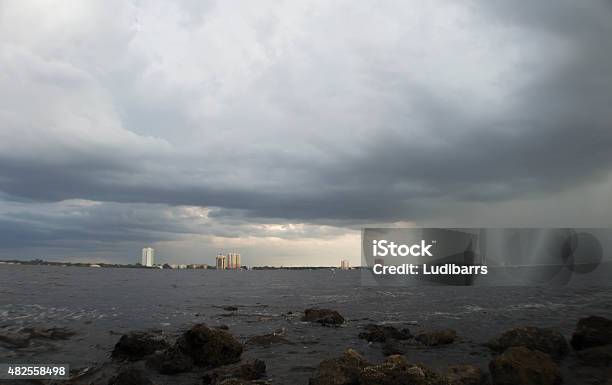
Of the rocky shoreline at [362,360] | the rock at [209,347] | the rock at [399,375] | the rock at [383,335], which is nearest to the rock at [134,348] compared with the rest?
the rocky shoreline at [362,360]

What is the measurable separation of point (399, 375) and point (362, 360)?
3.00 metres

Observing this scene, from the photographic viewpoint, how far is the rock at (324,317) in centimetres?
3806

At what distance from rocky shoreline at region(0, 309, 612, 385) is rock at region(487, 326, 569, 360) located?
0.04m

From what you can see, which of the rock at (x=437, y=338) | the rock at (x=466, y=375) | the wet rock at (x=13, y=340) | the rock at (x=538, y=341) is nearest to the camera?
the rock at (x=466, y=375)

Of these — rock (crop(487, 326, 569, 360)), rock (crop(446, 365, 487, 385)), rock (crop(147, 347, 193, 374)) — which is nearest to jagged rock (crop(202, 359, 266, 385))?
rock (crop(147, 347, 193, 374))

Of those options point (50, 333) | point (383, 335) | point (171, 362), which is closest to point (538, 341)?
point (383, 335)

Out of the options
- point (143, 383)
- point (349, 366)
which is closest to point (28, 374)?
point (143, 383)

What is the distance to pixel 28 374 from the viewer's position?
20031mm

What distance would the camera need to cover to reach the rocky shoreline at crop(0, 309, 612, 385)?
16531 mm

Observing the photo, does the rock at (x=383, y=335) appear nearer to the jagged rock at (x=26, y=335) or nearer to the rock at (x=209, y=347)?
the rock at (x=209, y=347)

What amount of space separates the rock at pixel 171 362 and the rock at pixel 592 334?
80.8ft

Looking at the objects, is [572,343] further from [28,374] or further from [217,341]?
[28,374]

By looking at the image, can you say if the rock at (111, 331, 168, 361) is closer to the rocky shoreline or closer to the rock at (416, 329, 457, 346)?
the rocky shoreline

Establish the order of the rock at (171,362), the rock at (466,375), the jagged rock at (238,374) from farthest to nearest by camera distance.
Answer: the rock at (171,362) → the jagged rock at (238,374) → the rock at (466,375)
